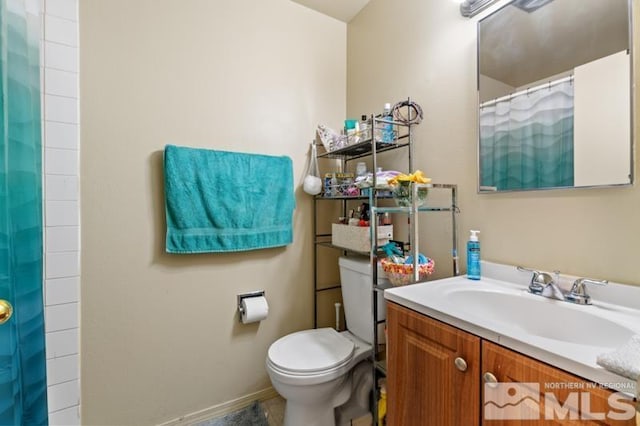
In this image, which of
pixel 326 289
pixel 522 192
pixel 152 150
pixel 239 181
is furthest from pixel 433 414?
pixel 152 150

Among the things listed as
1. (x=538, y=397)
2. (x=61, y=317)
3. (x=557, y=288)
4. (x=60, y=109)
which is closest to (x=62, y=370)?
(x=61, y=317)

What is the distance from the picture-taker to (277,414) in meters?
1.59

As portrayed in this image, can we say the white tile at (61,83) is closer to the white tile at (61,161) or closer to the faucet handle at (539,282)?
the white tile at (61,161)

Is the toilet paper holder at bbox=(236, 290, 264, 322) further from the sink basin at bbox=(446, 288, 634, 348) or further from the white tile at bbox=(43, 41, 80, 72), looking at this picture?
the white tile at bbox=(43, 41, 80, 72)

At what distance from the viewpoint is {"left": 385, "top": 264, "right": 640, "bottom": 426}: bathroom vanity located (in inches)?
22.2

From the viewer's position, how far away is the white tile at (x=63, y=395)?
120cm

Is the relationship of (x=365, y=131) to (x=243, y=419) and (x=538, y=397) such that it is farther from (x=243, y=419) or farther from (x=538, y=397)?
(x=243, y=419)

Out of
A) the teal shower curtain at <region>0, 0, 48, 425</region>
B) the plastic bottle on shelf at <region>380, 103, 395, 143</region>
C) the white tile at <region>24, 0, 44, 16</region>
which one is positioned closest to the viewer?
the teal shower curtain at <region>0, 0, 48, 425</region>

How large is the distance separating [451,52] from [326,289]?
1553 mm

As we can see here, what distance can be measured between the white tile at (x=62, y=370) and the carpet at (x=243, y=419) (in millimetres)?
678

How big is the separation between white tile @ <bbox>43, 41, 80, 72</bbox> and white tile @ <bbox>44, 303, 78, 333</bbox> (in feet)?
3.41

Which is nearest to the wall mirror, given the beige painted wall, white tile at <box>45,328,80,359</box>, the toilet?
the toilet

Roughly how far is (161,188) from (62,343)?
795 millimetres

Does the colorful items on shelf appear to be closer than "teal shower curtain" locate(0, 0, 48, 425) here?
No
